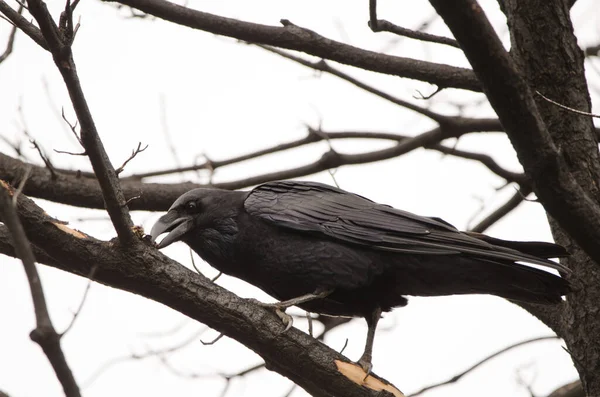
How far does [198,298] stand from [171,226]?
1341 millimetres

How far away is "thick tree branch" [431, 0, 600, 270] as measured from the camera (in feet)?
11.1

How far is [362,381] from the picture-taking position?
416 centimetres

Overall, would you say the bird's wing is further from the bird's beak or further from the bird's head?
the bird's beak

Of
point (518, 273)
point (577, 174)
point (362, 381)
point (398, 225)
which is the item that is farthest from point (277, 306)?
point (577, 174)

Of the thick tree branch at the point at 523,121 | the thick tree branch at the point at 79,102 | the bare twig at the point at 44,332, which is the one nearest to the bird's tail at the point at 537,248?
the thick tree branch at the point at 523,121

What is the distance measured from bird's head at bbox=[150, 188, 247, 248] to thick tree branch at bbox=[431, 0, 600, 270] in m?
2.12

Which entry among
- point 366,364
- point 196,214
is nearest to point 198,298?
point 366,364

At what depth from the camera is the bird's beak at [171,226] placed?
5086 millimetres

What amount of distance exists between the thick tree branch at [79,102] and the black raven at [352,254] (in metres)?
1.28

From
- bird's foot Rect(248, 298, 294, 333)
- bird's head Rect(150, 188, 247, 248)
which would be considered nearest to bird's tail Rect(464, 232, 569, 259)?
bird's foot Rect(248, 298, 294, 333)

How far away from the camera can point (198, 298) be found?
12.9 feet

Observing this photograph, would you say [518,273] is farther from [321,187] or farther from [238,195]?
[238,195]

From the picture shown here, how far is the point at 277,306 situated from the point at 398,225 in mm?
1018

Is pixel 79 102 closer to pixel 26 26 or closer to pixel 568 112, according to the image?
pixel 26 26
